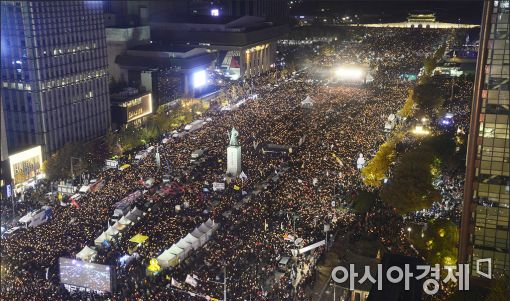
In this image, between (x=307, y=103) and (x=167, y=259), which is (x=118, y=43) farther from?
(x=167, y=259)

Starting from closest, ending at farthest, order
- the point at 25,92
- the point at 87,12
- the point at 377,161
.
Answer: the point at 377,161
the point at 25,92
the point at 87,12

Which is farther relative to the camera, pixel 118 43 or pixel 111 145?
pixel 118 43

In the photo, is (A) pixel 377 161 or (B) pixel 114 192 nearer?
(B) pixel 114 192

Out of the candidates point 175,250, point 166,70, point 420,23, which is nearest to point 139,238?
point 175,250

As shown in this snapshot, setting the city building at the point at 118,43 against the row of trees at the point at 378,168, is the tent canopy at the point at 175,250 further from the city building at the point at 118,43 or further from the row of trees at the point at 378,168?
the city building at the point at 118,43

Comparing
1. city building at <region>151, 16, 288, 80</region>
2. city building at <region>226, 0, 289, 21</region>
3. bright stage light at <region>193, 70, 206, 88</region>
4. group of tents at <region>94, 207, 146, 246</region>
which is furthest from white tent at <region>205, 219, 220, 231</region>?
city building at <region>226, 0, 289, 21</region>

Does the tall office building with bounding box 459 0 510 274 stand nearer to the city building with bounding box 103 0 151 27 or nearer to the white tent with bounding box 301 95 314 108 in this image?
the white tent with bounding box 301 95 314 108

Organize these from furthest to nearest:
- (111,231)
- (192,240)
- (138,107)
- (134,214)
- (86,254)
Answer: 1. (138,107)
2. (134,214)
3. (111,231)
4. (192,240)
5. (86,254)

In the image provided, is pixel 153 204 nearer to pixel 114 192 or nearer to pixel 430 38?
pixel 114 192

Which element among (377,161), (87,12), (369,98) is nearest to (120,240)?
(377,161)
